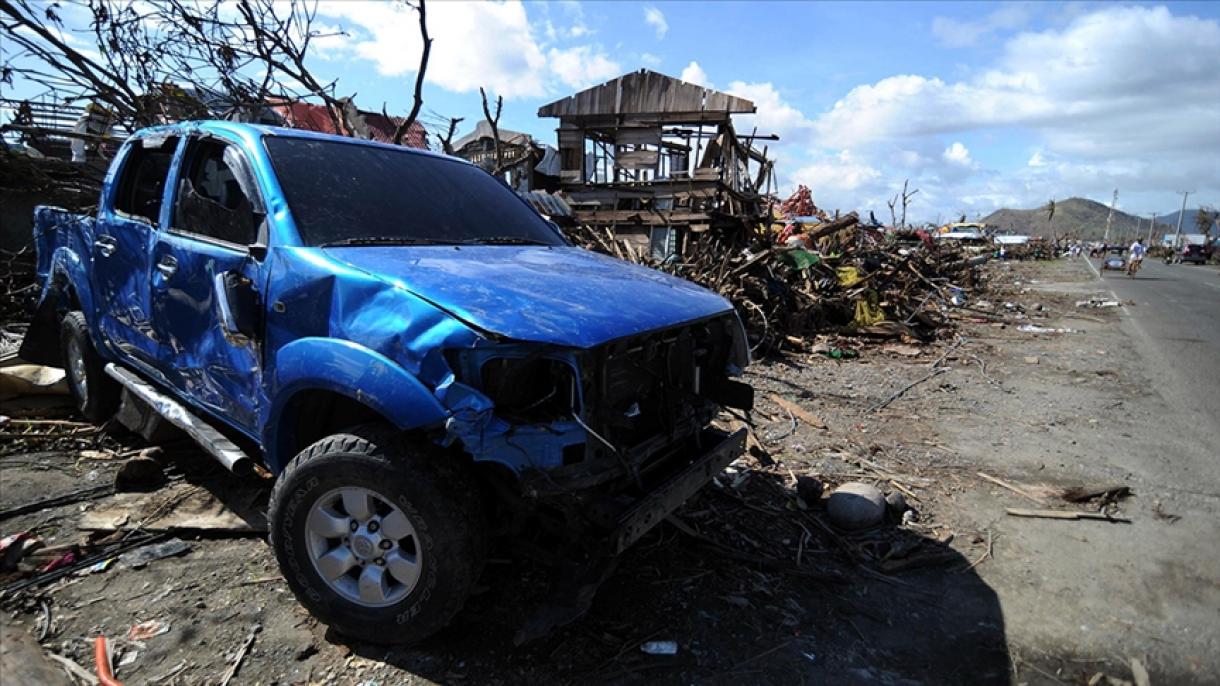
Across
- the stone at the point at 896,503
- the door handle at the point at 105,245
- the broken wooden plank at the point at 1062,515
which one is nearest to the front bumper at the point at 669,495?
the stone at the point at 896,503

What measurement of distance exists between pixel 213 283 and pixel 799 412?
5.04 meters

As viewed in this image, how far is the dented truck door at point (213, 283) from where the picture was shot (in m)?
2.88

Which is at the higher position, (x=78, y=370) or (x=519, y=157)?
(x=519, y=157)

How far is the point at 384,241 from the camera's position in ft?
9.83

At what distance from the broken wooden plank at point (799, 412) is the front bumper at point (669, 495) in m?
2.88

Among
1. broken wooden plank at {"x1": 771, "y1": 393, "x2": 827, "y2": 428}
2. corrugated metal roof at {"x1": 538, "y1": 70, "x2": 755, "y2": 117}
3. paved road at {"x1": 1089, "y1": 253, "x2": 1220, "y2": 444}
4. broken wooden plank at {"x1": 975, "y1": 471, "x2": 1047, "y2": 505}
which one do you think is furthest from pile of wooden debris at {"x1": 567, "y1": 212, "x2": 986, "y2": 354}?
corrugated metal roof at {"x1": 538, "y1": 70, "x2": 755, "y2": 117}

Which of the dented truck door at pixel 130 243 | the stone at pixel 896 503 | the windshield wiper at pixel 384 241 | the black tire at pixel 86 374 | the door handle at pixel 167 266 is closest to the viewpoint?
the windshield wiper at pixel 384 241

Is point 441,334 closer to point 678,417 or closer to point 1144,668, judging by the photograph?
point 678,417

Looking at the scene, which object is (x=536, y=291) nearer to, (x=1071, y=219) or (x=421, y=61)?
(x=421, y=61)

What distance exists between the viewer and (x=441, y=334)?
2.24 meters

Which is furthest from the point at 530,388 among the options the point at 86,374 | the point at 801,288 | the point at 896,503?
the point at 801,288

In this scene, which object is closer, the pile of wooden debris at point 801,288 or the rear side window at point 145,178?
the rear side window at point 145,178

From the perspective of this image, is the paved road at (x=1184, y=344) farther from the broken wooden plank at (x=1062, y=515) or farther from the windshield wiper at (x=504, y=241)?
the windshield wiper at (x=504, y=241)

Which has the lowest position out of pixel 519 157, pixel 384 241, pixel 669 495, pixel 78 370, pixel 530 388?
pixel 78 370
